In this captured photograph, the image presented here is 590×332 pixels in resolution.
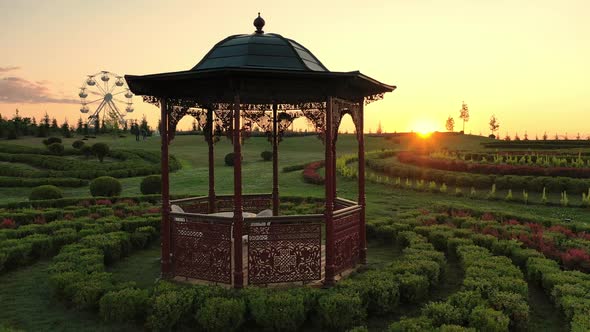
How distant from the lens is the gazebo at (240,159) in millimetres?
9086

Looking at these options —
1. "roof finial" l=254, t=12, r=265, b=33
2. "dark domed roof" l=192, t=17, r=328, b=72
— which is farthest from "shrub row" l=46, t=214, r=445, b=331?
"roof finial" l=254, t=12, r=265, b=33

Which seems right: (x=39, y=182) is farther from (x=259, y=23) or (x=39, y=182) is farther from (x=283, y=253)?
(x=283, y=253)

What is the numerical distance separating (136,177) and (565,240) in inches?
1271

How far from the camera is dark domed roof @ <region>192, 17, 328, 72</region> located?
969cm

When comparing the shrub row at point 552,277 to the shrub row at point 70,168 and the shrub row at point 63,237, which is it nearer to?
the shrub row at point 63,237

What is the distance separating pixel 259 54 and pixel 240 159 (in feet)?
8.11

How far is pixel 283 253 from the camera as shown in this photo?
9445mm

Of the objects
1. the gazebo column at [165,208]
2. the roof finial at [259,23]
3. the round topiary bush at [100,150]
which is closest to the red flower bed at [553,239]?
the roof finial at [259,23]

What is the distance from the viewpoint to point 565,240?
12.0 m

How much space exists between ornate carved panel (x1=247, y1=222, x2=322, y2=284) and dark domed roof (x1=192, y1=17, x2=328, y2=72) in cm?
344

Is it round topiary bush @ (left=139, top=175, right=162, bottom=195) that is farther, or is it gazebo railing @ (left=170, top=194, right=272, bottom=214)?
round topiary bush @ (left=139, top=175, right=162, bottom=195)

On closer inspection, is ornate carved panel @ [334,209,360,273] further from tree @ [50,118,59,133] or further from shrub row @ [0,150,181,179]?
tree @ [50,118,59,133]

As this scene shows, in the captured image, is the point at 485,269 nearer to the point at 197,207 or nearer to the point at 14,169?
the point at 197,207

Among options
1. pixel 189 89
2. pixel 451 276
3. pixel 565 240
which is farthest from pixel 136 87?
pixel 565 240
